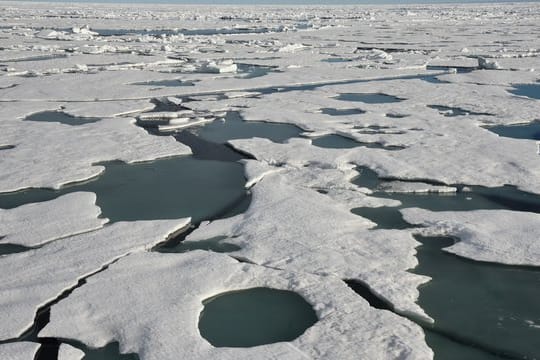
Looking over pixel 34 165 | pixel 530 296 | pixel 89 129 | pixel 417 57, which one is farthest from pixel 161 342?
pixel 417 57

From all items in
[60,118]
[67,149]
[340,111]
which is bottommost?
[60,118]

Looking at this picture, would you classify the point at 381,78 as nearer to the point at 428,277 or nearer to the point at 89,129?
the point at 89,129

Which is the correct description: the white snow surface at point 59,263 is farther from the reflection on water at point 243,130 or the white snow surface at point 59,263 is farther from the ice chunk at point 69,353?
the reflection on water at point 243,130

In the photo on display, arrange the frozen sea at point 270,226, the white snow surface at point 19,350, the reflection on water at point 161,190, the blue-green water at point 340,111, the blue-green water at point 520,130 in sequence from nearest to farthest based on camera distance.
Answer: the white snow surface at point 19,350 → the frozen sea at point 270,226 → the reflection on water at point 161,190 → the blue-green water at point 520,130 → the blue-green water at point 340,111

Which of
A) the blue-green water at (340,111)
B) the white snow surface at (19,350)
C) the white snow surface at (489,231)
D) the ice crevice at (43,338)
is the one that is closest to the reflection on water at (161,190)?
the ice crevice at (43,338)

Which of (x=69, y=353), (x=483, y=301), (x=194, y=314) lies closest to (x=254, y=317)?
(x=194, y=314)

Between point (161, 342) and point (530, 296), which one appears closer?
point (161, 342)

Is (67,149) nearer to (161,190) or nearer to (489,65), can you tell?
(161,190)
